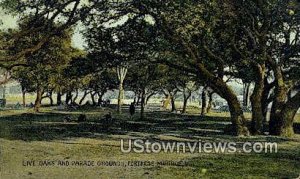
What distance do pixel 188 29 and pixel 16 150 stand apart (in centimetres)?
978

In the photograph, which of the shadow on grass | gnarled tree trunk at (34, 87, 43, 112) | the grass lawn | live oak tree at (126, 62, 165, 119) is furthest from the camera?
gnarled tree trunk at (34, 87, 43, 112)

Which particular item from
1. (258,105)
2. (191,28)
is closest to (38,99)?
(258,105)

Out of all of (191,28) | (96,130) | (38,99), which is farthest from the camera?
(38,99)

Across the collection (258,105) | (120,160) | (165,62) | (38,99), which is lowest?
(120,160)

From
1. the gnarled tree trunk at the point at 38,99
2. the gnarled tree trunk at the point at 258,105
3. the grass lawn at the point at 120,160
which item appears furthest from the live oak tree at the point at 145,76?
the gnarled tree trunk at the point at 38,99

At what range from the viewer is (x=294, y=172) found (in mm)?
15086

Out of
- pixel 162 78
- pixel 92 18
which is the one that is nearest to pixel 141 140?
pixel 92 18

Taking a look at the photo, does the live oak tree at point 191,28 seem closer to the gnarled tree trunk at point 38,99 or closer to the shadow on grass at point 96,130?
the shadow on grass at point 96,130

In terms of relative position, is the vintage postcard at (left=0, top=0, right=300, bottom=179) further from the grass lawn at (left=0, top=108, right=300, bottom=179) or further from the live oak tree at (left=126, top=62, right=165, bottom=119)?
the live oak tree at (left=126, top=62, right=165, bottom=119)

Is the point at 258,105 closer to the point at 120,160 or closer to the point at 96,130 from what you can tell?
the point at 96,130

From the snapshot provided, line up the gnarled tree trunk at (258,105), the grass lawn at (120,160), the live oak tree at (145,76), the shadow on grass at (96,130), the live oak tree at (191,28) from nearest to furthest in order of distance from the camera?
the grass lawn at (120,160) < the live oak tree at (191,28) < the shadow on grass at (96,130) < the gnarled tree trunk at (258,105) < the live oak tree at (145,76)

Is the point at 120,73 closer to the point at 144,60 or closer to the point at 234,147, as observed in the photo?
the point at 144,60

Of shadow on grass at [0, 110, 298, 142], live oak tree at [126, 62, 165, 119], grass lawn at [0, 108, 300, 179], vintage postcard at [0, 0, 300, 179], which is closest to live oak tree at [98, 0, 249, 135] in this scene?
vintage postcard at [0, 0, 300, 179]

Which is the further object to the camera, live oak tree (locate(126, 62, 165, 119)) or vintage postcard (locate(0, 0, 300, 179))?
live oak tree (locate(126, 62, 165, 119))
